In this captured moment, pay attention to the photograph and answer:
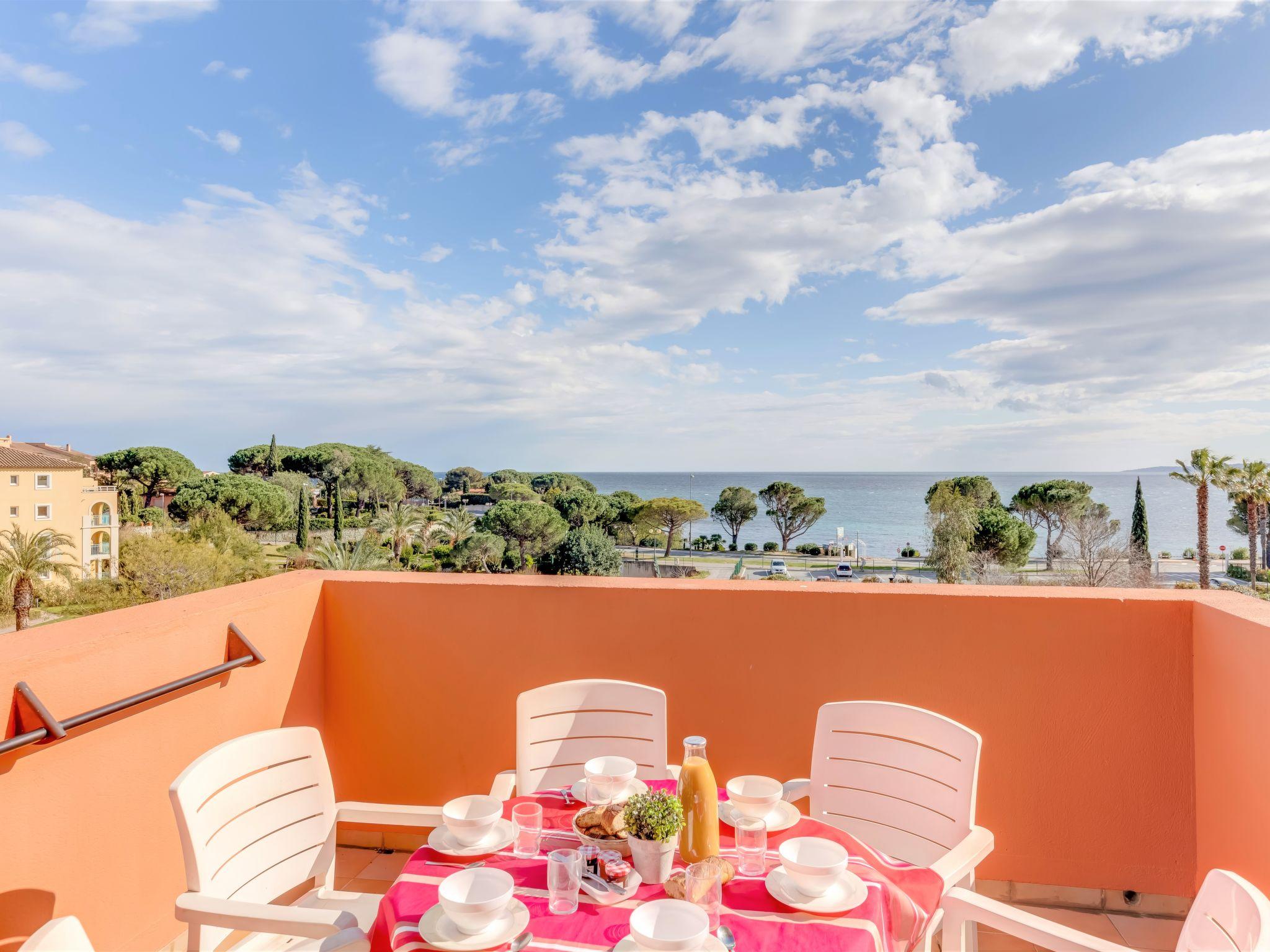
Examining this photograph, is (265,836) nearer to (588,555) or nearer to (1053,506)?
(588,555)

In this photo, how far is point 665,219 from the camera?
601 inches

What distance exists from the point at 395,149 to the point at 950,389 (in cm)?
4224

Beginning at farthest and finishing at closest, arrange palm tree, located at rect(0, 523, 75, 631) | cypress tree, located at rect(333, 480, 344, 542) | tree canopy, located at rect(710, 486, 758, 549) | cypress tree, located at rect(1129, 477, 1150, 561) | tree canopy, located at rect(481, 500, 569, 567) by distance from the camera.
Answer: tree canopy, located at rect(710, 486, 758, 549), cypress tree, located at rect(333, 480, 344, 542), tree canopy, located at rect(481, 500, 569, 567), cypress tree, located at rect(1129, 477, 1150, 561), palm tree, located at rect(0, 523, 75, 631)

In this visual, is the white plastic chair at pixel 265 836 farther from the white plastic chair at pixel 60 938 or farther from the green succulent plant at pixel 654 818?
the green succulent plant at pixel 654 818

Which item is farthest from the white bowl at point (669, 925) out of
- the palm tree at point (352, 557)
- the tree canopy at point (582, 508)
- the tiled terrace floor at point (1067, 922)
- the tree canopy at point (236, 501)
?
the tree canopy at point (236, 501)

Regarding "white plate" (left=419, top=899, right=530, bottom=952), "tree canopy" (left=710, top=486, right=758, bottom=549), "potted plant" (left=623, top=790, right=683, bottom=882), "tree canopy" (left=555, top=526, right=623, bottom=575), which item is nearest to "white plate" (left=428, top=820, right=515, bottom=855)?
"white plate" (left=419, top=899, right=530, bottom=952)

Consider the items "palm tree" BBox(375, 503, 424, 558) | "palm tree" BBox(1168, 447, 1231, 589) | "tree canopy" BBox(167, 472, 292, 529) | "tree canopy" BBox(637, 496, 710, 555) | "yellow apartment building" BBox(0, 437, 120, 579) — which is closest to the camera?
"palm tree" BBox(1168, 447, 1231, 589)

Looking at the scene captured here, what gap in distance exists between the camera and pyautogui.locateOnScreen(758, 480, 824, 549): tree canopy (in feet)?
161

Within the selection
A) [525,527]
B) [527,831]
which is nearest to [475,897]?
[527,831]

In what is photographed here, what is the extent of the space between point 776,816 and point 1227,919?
68 cm

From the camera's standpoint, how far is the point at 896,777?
1.59m

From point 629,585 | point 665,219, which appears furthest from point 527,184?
point 629,585

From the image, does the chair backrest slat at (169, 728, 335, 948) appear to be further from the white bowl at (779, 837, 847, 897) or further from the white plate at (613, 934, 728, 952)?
the white bowl at (779, 837, 847, 897)

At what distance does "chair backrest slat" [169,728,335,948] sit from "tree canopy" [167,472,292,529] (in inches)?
1670
